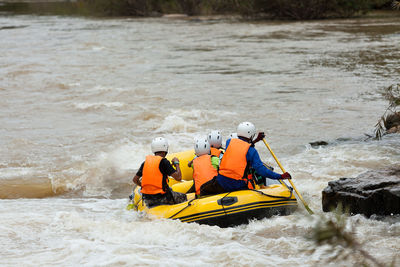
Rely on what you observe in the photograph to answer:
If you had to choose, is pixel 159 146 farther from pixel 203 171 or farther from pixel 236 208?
pixel 236 208

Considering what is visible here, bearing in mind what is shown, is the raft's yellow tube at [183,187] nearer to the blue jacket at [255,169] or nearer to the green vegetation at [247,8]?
the blue jacket at [255,169]

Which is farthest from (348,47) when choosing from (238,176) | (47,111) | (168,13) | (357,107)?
(168,13)

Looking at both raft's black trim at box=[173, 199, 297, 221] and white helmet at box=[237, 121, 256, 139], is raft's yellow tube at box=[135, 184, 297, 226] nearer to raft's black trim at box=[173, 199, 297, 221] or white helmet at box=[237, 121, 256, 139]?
raft's black trim at box=[173, 199, 297, 221]

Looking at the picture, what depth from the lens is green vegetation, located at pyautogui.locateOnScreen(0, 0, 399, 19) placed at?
3475 cm

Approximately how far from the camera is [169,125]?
12492 millimetres

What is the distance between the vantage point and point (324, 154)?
32.1ft

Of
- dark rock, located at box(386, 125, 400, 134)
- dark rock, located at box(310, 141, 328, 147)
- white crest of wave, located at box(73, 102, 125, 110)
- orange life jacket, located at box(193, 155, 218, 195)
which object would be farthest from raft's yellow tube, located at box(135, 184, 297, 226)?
white crest of wave, located at box(73, 102, 125, 110)

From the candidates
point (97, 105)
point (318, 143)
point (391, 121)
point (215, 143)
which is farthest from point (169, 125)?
point (215, 143)

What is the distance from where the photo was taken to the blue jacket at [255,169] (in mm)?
6441

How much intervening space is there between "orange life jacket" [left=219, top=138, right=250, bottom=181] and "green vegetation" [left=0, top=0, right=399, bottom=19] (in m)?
29.4

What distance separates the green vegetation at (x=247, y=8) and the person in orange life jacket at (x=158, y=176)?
29563 mm

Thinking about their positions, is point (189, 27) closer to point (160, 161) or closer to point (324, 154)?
point (324, 154)

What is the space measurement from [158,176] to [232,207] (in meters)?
0.95

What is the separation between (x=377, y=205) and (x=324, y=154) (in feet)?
12.0
